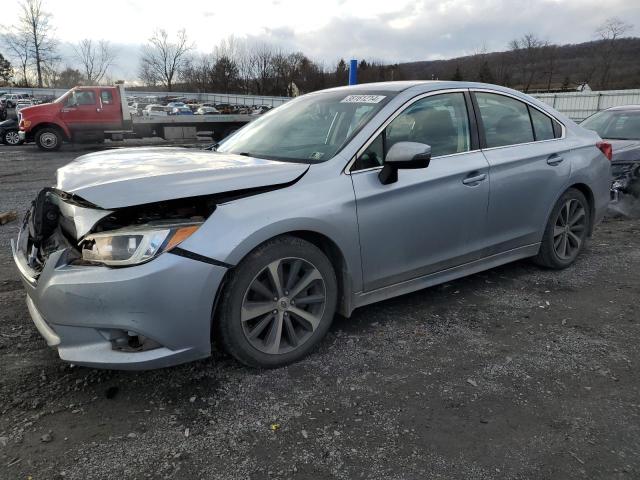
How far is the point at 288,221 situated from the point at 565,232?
3.02 metres

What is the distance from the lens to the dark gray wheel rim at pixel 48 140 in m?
17.4

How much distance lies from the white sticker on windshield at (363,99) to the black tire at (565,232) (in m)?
1.99

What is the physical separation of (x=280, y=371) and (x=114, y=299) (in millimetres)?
1036

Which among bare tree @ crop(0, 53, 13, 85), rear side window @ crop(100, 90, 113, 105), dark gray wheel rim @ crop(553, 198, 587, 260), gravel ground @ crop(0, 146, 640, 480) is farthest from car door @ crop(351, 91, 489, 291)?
bare tree @ crop(0, 53, 13, 85)

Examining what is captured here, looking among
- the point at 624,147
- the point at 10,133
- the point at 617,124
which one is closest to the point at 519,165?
the point at 624,147

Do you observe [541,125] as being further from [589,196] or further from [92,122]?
[92,122]

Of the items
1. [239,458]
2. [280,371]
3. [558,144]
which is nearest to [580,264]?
[558,144]

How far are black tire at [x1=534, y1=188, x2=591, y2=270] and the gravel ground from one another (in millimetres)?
821

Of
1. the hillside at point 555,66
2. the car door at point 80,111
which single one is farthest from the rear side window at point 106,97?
the hillside at point 555,66

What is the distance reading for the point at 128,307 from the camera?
2361mm

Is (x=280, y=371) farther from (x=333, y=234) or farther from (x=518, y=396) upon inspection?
(x=518, y=396)

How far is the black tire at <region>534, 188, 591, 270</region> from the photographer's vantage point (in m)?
4.39

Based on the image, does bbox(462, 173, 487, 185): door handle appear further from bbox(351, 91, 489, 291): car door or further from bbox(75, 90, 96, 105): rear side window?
bbox(75, 90, 96, 105): rear side window

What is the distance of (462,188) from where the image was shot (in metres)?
3.53
